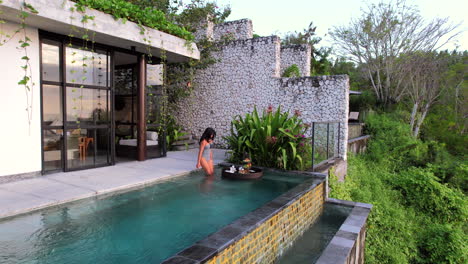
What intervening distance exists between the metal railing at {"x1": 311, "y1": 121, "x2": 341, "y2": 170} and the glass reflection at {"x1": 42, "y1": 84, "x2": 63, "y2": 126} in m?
5.06

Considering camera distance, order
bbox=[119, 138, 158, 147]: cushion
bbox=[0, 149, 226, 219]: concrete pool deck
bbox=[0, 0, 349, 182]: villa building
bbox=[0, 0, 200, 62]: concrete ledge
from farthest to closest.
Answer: bbox=[119, 138, 158, 147]: cushion < bbox=[0, 0, 349, 182]: villa building < bbox=[0, 0, 200, 62]: concrete ledge < bbox=[0, 149, 226, 219]: concrete pool deck

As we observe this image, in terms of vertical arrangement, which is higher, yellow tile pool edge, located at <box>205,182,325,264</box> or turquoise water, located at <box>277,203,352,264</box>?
yellow tile pool edge, located at <box>205,182,325,264</box>

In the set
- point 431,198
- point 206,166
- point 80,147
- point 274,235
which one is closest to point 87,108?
point 80,147

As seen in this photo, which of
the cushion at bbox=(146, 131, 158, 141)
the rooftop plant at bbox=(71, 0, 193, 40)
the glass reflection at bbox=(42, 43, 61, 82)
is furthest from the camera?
the cushion at bbox=(146, 131, 158, 141)

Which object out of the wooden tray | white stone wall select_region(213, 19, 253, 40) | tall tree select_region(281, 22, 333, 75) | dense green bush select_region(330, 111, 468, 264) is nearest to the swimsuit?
the wooden tray

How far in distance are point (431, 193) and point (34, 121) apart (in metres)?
10.3

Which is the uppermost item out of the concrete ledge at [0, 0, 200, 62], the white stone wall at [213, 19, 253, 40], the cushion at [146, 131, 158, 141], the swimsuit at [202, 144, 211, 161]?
the white stone wall at [213, 19, 253, 40]

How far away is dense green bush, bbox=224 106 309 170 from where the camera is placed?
21.4ft

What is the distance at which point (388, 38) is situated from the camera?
15867 millimetres

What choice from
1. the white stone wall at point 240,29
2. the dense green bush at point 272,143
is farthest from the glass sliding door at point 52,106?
the white stone wall at point 240,29

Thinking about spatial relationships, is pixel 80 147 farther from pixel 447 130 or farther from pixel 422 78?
pixel 447 130

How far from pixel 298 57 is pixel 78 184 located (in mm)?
9583

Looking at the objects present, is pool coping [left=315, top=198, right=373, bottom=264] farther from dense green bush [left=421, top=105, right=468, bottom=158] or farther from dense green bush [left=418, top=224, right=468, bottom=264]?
dense green bush [left=421, top=105, right=468, bottom=158]

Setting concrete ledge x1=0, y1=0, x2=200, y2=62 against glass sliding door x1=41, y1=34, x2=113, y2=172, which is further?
glass sliding door x1=41, y1=34, x2=113, y2=172
